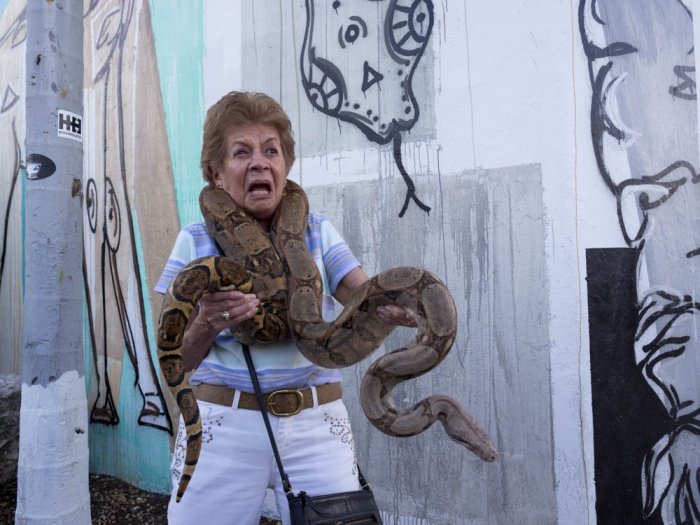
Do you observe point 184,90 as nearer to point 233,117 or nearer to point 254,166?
point 233,117

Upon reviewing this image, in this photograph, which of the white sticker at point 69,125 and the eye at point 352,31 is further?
the eye at point 352,31

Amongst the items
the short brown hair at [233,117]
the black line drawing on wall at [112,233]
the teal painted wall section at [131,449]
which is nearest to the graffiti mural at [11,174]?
the black line drawing on wall at [112,233]

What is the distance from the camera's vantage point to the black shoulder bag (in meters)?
2.06

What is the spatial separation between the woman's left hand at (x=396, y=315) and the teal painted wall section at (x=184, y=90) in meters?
3.02

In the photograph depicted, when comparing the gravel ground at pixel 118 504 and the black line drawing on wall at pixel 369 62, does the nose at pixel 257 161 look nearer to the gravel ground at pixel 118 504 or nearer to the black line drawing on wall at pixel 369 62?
the black line drawing on wall at pixel 369 62

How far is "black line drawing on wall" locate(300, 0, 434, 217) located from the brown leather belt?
6.36 feet

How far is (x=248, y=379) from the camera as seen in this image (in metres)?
2.24

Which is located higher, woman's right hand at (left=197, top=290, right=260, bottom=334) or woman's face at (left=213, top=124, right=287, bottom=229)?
woman's face at (left=213, top=124, right=287, bottom=229)

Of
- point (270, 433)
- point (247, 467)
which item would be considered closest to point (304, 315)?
point (270, 433)

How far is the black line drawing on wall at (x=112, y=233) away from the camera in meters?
5.65

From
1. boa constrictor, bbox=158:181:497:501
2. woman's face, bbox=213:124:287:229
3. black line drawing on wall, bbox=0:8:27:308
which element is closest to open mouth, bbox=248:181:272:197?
woman's face, bbox=213:124:287:229

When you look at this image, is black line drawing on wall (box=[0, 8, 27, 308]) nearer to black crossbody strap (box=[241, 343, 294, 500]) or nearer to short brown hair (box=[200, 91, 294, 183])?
short brown hair (box=[200, 91, 294, 183])

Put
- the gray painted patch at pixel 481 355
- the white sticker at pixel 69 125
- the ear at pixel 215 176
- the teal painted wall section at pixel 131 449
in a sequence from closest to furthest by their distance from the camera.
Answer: the ear at pixel 215 176
the white sticker at pixel 69 125
the gray painted patch at pixel 481 355
the teal painted wall section at pixel 131 449

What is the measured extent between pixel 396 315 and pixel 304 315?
1.24 ft
